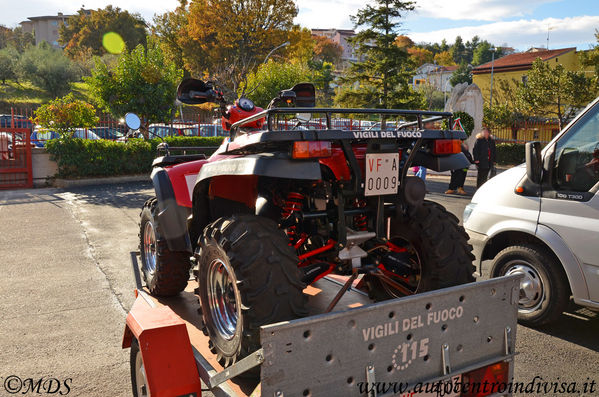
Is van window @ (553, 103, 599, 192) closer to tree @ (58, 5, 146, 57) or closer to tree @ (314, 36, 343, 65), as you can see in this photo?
tree @ (58, 5, 146, 57)

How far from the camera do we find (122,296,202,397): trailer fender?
239 cm

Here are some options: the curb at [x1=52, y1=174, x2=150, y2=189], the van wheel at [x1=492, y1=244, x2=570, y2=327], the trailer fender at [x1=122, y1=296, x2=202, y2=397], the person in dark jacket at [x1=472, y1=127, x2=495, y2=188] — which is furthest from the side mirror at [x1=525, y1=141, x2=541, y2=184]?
the curb at [x1=52, y1=174, x2=150, y2=189]

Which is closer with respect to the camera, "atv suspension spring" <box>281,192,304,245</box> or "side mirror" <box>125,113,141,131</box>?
"atv suspension spring" <box>281,192,304,245</box>

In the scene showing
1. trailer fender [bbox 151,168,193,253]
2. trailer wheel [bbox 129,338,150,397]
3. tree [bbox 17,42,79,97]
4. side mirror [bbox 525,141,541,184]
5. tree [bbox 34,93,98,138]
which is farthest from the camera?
tree [bbox 17,42,79,97]

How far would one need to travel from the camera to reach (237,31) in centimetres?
3972

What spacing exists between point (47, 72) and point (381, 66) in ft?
111

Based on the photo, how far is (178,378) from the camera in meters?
2.42

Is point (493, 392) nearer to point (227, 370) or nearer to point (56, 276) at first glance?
point (227, 370)

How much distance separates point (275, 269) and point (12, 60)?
169 ft

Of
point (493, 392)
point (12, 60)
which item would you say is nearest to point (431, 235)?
point (493, 392)

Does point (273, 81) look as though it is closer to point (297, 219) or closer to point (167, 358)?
point (297, 219)

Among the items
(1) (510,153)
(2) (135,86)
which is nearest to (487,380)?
(2) (135,86)

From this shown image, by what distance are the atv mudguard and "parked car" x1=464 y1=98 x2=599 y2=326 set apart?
1243 millimetres

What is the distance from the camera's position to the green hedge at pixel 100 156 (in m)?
15.1
